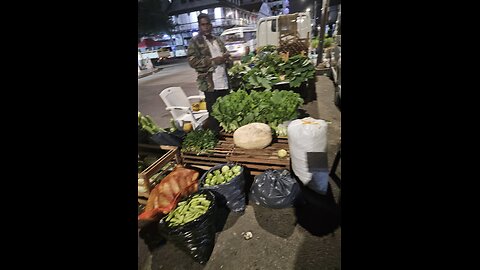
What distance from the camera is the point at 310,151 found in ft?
9.55

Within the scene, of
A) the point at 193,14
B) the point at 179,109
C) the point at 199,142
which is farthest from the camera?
the point at 193,14

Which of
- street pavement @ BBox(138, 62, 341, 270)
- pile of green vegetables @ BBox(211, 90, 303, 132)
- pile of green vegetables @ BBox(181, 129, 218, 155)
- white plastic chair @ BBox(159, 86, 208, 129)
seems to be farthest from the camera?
white plastic chair @ BBox(159, 86, 208, 129)

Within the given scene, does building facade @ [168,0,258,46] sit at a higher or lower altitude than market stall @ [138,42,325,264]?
higher

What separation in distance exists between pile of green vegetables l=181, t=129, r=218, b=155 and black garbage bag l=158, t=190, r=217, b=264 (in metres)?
1.26

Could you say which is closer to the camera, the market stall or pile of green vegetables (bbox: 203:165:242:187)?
the market stall

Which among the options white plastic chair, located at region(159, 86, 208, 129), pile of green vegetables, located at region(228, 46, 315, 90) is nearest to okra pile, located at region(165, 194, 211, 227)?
white plastic chair, located at region(159, 86, 208, 129)

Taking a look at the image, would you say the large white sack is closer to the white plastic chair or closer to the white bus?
the white plastic chair

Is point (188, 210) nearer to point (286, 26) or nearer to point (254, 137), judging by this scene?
point (254, 137)

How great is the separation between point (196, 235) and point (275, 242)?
94 cm

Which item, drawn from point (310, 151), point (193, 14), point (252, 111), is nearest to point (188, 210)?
point (310, 151)

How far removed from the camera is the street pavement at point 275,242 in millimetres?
2357

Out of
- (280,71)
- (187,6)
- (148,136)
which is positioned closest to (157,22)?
(187,6)

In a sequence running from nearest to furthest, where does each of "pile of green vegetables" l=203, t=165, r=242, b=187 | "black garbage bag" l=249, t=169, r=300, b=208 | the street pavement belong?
1. the street pavement
2. "black garbage bag" l=249, t=169, r=300, b=208
3. "pile of green vegetables" l=203, t=165, r=242, b=187

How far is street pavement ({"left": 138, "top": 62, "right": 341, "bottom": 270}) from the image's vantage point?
2357 millimetres
